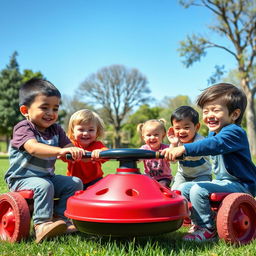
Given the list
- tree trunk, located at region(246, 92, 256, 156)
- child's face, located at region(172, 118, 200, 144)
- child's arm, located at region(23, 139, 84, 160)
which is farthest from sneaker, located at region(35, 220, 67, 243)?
tree trunk, located at region(246, 92, 256, 156)

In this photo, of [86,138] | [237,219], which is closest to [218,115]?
[237,219]

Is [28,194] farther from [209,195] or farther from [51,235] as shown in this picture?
[209,195]

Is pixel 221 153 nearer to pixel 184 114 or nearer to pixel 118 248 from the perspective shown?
pixel 118 248

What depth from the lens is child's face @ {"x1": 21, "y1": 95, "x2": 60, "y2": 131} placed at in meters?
3.39

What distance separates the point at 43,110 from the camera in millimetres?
3398

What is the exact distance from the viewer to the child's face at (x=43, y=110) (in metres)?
3.39

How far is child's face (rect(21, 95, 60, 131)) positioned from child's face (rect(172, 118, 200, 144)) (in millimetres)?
1493

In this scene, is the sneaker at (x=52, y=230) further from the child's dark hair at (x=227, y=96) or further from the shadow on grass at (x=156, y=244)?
the child's dark hair at (x=227, y=96)

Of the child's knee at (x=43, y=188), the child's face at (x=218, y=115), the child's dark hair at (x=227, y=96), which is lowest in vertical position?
the child's knee at (x=43, y=188)

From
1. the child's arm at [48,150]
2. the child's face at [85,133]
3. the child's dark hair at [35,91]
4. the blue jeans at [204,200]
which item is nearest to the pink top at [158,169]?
the child's face at [85,133]

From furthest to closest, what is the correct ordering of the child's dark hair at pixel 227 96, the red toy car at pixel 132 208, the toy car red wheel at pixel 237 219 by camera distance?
1. the child's dark hair at pixel 227 96
2. the toy car red wheel at pixel 237 219
3. the red toy car at pixel 132 208

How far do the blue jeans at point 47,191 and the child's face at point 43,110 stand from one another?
0.53 m

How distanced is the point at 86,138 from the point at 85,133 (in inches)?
2.7

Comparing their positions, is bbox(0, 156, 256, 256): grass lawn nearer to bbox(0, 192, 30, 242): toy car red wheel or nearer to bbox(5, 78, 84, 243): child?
bbox(0, 192, 30, 242): toy car red wheel
